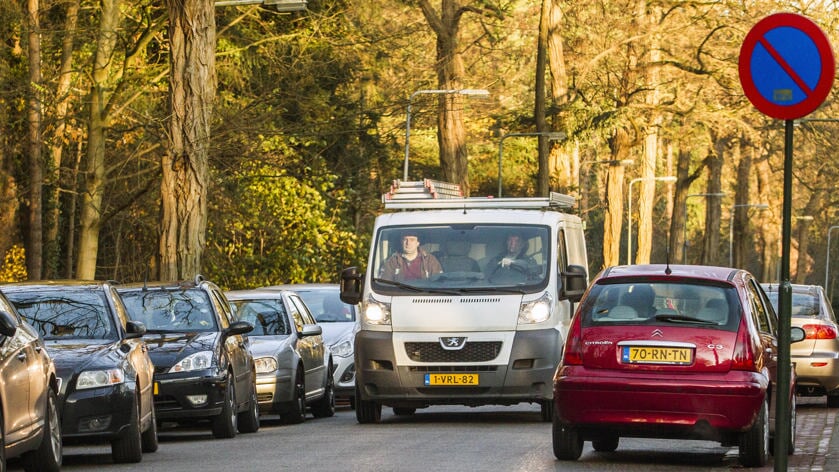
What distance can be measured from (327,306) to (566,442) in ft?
39.9

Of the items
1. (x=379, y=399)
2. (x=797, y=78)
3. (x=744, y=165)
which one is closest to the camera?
(x=797, y=78)

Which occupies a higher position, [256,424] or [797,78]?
[797,78]

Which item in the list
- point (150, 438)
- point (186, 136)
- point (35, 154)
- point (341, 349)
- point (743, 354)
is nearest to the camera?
point (743, 354)

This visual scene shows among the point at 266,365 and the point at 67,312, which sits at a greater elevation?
the point at 67,312

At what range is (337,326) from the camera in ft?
77.0

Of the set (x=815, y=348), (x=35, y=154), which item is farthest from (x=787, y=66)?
(x=35, y=154)

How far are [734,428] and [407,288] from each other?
6287 mm

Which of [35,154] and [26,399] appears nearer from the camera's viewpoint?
[26,399]

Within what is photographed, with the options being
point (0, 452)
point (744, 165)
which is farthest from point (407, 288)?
point (744, 165)

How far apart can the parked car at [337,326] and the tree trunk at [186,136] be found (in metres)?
1.46

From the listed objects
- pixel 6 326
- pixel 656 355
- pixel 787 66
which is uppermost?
pixel 787 66

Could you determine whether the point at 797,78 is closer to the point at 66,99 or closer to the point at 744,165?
Answer: the point at 66,99

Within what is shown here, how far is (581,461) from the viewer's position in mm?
12352

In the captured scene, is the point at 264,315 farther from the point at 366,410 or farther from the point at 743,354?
the point at 743,354
